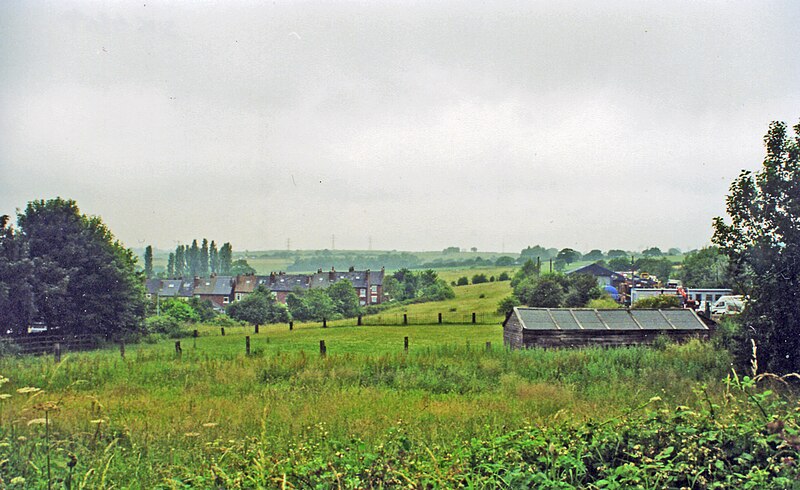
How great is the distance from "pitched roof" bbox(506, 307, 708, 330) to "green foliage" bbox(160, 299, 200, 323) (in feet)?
110

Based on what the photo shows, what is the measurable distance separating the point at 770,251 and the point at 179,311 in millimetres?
42600

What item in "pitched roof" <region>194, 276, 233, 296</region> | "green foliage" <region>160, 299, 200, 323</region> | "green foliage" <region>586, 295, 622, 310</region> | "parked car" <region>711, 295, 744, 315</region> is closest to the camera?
"parked car" <region>711, 295, 744, 315</region>

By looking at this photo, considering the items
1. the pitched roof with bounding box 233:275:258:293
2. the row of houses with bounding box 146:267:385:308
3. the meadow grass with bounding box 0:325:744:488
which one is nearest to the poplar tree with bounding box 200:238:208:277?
the row of houses with bounding box 146:267:385:308

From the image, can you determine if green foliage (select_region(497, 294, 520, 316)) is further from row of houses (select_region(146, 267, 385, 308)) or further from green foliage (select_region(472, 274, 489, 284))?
row of houses (select_region(146, 267, 385, 308))

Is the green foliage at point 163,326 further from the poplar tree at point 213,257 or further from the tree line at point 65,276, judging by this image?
the poplar tree at point 213,257

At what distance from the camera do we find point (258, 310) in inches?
1885

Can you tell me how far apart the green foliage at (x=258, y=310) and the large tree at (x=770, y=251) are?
4086cm

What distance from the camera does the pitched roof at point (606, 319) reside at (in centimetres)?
1775

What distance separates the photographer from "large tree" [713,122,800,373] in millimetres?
10711

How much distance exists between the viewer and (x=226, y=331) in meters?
39.1

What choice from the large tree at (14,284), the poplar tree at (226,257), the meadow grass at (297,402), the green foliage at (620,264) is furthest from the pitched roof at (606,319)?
the poplar tree at (226,257)

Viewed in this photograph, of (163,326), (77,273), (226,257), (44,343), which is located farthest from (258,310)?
(226,257)

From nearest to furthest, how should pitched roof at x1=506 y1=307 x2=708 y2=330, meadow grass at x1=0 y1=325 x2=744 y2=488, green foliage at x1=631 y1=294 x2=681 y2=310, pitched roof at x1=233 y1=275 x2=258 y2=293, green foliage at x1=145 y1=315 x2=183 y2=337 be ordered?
1. meadow grass at x1=0 y1=325 x2=744 y2=488
2. pitched roof at x1=506 y1=307 x2=708 y2=330
3. green foliage at x1=631 y1=294 x2=681 y2=310
4. green foliage at x1=145 y1=315 x2=183 y2=337
5. pitched roof at x1=233 y1=275 x2=258 y2=293

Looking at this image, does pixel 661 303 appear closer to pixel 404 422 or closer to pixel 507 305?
pixel 507 305
